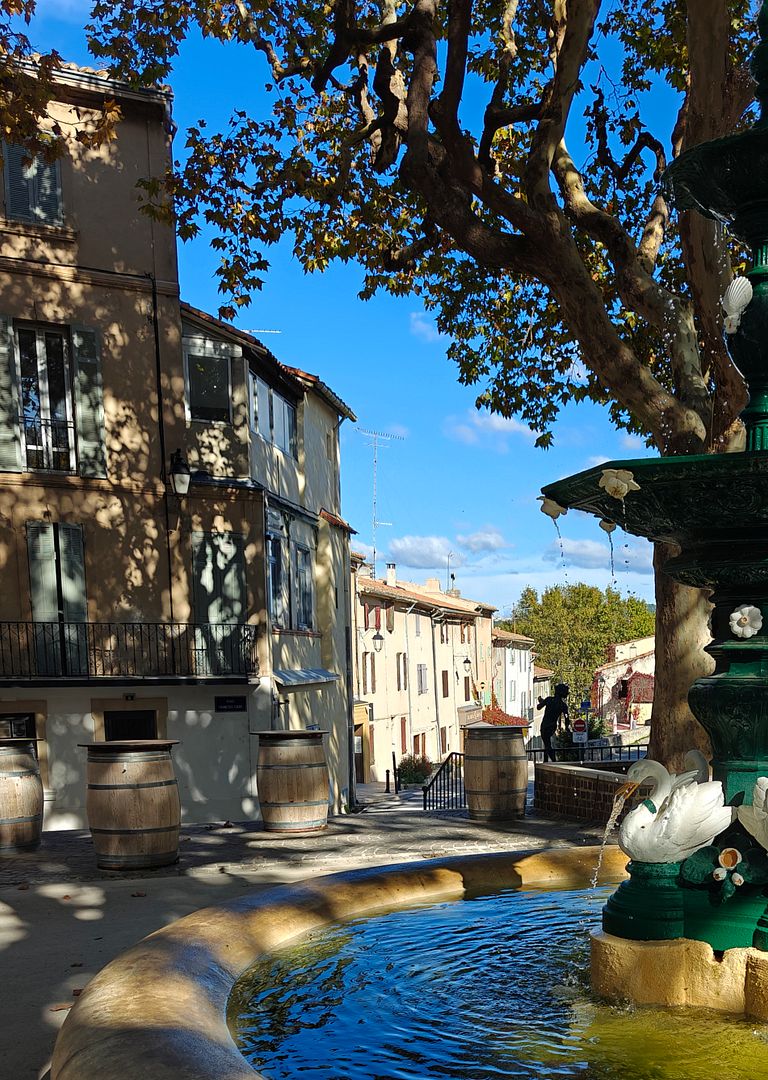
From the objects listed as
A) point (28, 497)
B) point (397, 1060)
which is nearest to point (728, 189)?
point (397, 1060)

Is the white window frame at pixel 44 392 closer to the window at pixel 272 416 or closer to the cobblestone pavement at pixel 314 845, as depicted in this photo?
the window at pixel 272 416

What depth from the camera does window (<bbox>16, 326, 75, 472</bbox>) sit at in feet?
69.5

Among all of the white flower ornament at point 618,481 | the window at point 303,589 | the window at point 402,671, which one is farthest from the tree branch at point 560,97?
the window at point 402,671

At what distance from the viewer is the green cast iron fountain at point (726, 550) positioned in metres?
4.64

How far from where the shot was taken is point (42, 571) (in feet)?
68.8

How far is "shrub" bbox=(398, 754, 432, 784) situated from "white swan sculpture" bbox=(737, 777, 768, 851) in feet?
133

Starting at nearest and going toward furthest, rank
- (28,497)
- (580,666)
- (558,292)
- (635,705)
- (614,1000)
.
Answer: (614,1000), (558,292), (28,497), (635,705), (580,666)

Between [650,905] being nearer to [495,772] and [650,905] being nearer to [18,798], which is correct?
[495,772]

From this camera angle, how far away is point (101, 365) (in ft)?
71.3

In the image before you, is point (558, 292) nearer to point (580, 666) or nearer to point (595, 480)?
point (595, 480)

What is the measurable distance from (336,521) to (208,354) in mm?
8923

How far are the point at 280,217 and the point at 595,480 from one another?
913cm

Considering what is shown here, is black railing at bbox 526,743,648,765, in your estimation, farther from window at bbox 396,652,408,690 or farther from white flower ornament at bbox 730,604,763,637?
window at bbox 396,652,408,690

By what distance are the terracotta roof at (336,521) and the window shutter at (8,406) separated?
10781 mm
